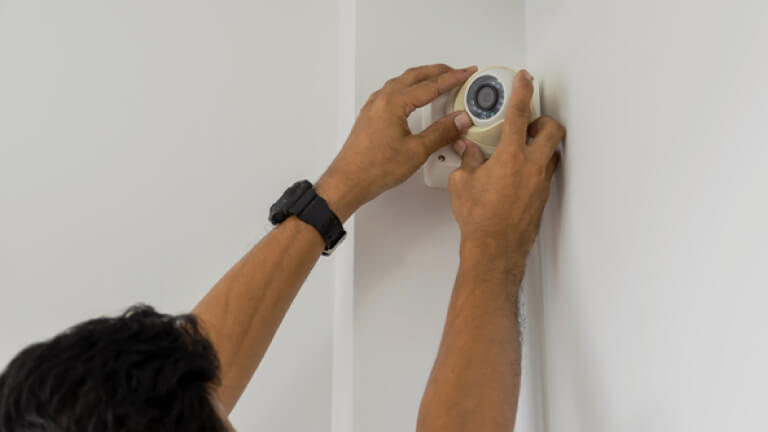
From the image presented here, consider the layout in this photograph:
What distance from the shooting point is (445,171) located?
996 mm

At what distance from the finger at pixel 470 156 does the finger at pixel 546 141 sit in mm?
73

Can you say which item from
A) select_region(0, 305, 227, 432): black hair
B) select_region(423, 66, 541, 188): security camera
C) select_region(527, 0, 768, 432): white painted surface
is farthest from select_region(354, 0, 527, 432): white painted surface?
select_region(0, 305, 227, 432): black hair

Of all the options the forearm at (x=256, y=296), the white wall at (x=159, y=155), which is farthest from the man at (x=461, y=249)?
the white wall at (x=159, y=155)

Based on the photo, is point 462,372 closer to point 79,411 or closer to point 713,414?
point 713,414

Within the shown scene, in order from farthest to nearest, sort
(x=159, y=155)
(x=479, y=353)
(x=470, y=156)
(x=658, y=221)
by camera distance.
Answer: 1. (x=159, y=155)
2. (x=470, y=156)
3. (x=479, y=353)
4. (x=658, y=221)

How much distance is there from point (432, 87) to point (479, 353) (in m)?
0.36

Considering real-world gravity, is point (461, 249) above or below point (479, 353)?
above

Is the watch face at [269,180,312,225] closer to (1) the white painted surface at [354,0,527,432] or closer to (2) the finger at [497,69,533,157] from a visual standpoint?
(1) the white painted surface at [354,0,527,432]

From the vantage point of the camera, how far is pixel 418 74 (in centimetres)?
99

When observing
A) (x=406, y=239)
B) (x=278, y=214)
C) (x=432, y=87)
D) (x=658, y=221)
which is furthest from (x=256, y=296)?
(x=658, y=221)

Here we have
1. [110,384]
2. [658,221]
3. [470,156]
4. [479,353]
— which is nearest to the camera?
[110,384]

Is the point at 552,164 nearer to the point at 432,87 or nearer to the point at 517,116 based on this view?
the point at 517,116

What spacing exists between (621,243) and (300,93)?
0.60 m

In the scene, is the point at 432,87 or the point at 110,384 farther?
the point at 432,87
